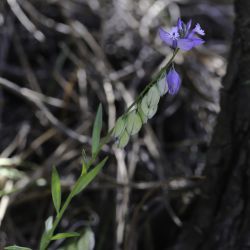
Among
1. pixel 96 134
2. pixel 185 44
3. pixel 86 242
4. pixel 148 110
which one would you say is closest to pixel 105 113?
pixel 86 242

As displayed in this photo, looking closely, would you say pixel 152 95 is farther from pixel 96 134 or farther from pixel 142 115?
pixel 96 134

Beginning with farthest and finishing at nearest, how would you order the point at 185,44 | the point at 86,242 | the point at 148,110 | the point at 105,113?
the point at 105,113
the point at 86,242
the point at 148,110
the point at 185,44

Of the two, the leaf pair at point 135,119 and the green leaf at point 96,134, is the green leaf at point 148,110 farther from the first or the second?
the green leaf at point 96,134

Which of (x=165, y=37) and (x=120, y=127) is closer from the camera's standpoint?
(x=165, y=37)

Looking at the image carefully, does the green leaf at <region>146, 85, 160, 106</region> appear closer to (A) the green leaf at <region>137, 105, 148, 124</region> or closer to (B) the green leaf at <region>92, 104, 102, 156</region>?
(A) the green leaf at <region>137, 105, 148, 124</region>

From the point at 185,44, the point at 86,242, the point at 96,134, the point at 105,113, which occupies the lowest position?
the point at 86,242

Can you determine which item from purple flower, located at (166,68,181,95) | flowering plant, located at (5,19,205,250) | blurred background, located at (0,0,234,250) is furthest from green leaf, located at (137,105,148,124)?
blurred background, located at (0,0,234,250)

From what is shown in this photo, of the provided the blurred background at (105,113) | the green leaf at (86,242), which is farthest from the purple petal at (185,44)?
the blurred background at (105,113)
